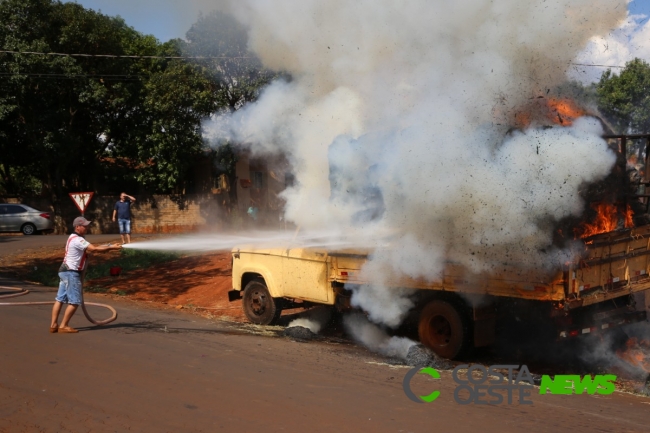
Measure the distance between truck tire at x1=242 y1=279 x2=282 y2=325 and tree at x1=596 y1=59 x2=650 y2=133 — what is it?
1506cm

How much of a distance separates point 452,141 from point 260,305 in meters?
4.36

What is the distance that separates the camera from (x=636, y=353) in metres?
7.86

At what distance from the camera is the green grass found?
17016 mm

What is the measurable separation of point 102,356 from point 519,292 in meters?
4.75

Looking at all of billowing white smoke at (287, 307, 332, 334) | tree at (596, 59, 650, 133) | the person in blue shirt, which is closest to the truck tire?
billowing white smoke at (287, 307, 332, 334)

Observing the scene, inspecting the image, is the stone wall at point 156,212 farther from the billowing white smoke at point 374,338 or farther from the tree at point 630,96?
the billowing white smoke at point 374,338

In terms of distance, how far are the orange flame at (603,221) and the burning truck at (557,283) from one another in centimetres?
1

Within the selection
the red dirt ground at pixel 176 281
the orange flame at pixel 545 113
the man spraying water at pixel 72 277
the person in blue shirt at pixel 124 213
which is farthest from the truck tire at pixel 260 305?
the person in blue shirt at pixel 124 213

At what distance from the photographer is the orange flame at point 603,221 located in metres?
7.43

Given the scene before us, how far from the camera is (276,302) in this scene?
10.1m

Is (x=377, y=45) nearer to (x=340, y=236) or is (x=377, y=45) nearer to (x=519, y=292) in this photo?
(x=340, y=236)

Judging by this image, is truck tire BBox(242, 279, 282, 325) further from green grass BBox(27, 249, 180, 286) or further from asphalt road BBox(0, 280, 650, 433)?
green grass BBox(27, 249, 180, 286)

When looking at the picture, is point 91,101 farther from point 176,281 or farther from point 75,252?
point 75,252

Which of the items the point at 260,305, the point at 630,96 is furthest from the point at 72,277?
the point at 630,96
